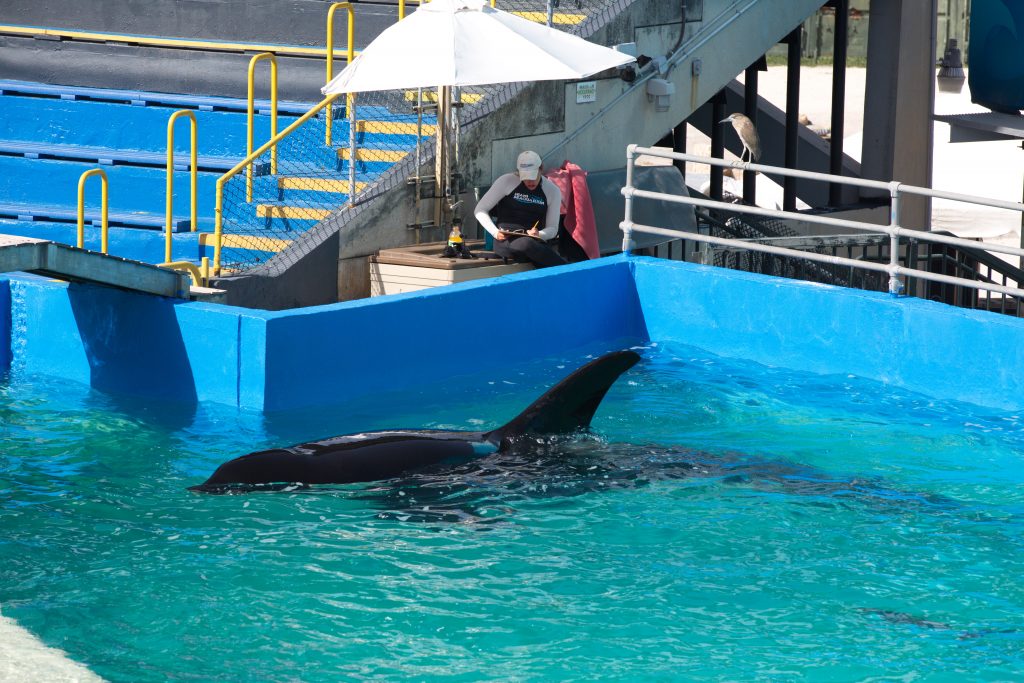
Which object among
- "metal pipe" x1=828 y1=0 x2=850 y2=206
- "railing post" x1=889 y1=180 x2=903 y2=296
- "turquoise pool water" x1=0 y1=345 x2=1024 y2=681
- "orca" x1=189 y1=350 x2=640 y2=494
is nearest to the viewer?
"turquoise pool water" x1=0 y1=345 x2=1024 y2=681

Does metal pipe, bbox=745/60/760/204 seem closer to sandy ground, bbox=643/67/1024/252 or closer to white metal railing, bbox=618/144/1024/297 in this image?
sandy ground, bbox=643/67/1024/252

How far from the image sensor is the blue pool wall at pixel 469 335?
Result: 10836 millimetres

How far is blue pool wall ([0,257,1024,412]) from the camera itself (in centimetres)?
1084

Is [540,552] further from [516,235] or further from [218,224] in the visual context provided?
[516,235]

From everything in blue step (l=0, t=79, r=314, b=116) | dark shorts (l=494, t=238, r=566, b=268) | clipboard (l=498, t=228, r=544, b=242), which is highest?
blue step (l=0, t=79, r=314, b=116)

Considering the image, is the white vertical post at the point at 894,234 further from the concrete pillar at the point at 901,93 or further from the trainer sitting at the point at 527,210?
the concrete pillar at the point at 901,93

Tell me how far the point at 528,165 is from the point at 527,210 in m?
0.43

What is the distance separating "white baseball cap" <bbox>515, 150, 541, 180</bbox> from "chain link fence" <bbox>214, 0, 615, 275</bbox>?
0.81m

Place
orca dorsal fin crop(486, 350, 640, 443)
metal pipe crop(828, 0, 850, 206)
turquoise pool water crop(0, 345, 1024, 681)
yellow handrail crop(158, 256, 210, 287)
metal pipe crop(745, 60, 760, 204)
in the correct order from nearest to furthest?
turquoise pool water crop(0, 345, 1024, 681) < orca dorsal fin crop(486, 350, 640, 443) < yellow handrail crop(158, 256, 210, 287) < metal pipe crop(745, 60, 760, 204) < metal pipe crop(828, 0, 850, 206)

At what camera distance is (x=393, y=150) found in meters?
14.6

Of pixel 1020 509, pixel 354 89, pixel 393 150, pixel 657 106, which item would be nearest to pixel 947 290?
pixel 657 106

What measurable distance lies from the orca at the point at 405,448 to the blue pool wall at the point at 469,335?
228 cm

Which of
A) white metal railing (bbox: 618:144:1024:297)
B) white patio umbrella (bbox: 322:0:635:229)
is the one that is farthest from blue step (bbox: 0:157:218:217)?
white metal railing (bbox: 618:144:1024:297)

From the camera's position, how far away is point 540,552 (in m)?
7.84
